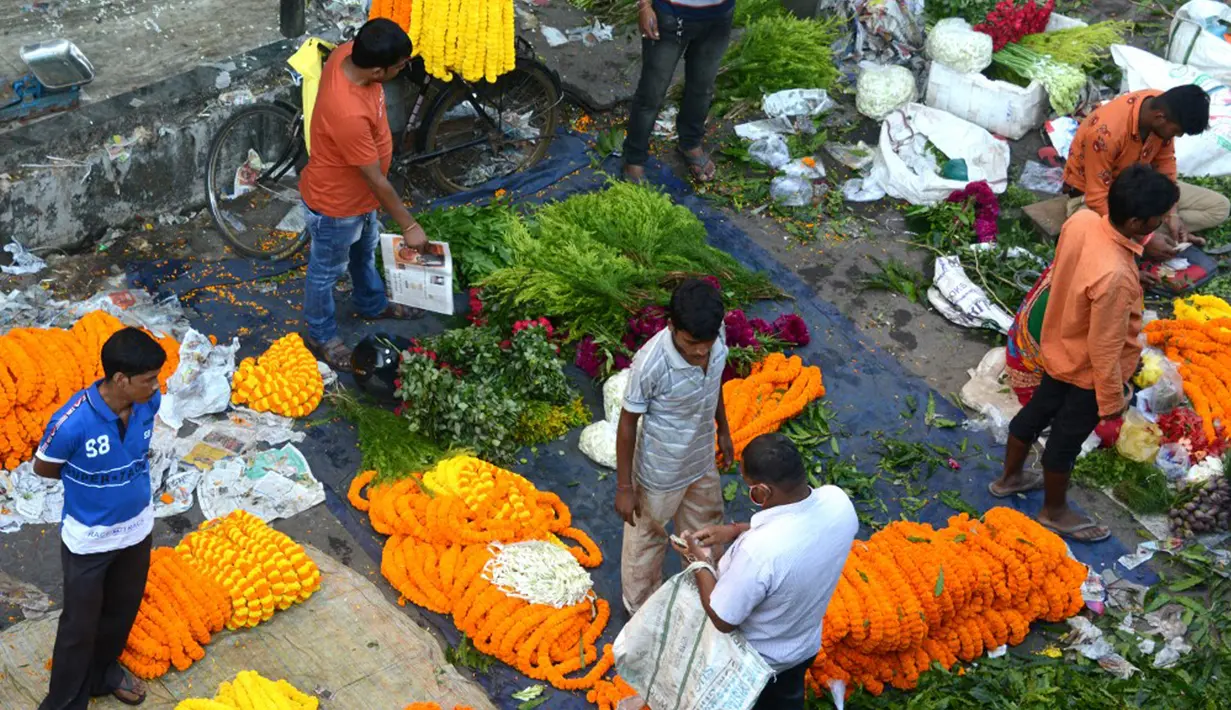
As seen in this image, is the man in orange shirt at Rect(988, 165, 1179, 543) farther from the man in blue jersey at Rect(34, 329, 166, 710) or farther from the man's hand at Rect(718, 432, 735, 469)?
the man in blue jersey at Rect(34, 329, 166, 710)

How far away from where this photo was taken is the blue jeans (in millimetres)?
5664

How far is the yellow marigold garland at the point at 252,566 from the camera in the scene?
15.3 feet

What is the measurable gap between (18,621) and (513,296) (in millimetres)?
2654

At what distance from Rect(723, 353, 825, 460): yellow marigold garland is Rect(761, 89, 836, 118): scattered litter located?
8.56 ft

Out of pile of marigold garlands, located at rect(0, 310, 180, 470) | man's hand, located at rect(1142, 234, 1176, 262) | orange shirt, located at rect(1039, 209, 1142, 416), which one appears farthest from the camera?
man's hand, located at rect(1142, 234, 1176, 262)

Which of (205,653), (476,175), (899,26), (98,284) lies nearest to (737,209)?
(476,175)

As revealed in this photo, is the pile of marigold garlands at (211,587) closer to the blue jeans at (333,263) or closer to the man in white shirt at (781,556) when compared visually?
the blue jeans at (333,263)

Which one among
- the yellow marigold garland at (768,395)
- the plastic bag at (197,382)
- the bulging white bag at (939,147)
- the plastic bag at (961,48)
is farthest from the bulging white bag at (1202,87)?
the plastic bag at (197,382)

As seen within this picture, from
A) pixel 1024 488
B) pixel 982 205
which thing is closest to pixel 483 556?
pixel 1024 488

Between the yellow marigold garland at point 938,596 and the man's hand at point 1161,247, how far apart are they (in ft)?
8.05

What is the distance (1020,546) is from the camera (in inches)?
196

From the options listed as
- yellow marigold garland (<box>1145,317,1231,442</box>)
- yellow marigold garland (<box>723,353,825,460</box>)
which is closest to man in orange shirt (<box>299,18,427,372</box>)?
yellow marigold garland (<box>723,353,825,460</box>)

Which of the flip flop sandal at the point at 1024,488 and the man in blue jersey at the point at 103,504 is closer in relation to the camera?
the man in blue jersey at the point at 103,504

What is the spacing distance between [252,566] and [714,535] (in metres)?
1.97
